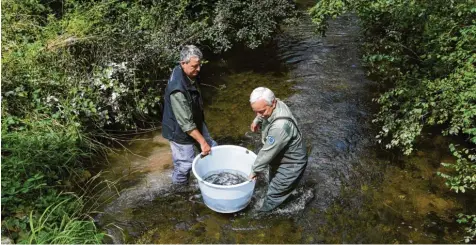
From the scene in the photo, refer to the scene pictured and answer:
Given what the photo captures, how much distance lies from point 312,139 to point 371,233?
188 centimetres

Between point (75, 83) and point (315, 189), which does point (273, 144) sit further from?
point (75, 83)

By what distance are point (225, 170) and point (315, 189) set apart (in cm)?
121

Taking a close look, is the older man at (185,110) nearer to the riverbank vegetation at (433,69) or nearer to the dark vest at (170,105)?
the dark vest at (170,105)

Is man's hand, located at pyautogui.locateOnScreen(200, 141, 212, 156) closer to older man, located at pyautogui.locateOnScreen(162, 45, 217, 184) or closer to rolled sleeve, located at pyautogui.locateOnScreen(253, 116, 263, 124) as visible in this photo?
older man, located at pyautogui.locateOnScreen(162, 45, 217, 184)

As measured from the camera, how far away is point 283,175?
446cm

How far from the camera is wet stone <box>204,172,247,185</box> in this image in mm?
4977

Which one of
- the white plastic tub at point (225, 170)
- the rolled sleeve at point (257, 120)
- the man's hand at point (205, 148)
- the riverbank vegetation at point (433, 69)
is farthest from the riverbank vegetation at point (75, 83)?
the riverbank vegetation at point (433, 69)

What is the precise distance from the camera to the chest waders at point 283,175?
4359 millimetres

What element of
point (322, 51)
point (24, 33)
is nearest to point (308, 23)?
point (322, 51)

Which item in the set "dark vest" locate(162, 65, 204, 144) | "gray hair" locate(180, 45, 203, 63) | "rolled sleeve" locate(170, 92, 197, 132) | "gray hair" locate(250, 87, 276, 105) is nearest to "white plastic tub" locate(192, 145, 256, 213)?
"dark vest" locate(162, 65, 204, 144)

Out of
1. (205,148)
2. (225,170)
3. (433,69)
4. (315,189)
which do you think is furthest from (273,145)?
(433,69)

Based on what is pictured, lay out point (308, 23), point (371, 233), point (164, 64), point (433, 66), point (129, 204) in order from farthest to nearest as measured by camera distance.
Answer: point (308, 23)
point (164, 64)
point (433, 66)
point (129, 204)
point (371, 233)

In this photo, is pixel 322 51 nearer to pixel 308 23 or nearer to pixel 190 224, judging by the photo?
pixel 308 23

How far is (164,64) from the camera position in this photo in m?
6.44
